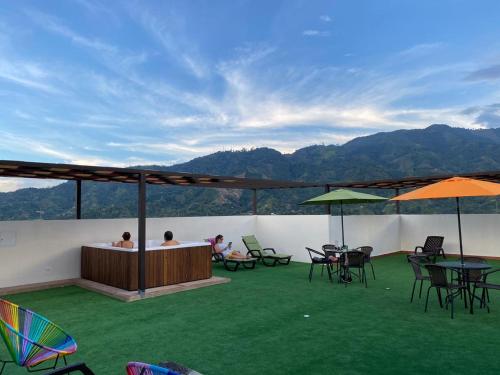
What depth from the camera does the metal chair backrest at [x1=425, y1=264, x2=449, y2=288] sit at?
5258mm

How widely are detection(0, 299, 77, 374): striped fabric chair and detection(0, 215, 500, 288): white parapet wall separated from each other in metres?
5.18

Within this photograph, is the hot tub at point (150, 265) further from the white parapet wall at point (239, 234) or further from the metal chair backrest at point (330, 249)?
the metal chair backrest at point (330, 249)

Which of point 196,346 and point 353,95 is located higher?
point 353,95

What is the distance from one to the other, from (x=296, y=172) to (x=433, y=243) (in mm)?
27581

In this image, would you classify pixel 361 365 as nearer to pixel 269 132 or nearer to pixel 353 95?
pixel 353 95

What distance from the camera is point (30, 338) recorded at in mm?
2910

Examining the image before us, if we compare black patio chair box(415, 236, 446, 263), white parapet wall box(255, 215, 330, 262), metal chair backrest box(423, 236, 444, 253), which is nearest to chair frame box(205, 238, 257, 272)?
white parapet wall box(255, 215, 330, 262)

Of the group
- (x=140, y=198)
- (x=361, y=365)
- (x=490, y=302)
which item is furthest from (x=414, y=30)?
(x=361, y=365)

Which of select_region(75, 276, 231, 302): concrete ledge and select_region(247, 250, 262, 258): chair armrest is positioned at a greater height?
select_region(247, 250, 262, 258): chair armrest

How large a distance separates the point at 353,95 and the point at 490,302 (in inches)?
494

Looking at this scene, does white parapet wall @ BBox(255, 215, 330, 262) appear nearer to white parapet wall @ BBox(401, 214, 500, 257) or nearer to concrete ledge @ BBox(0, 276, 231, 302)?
concrete ledge @ BBox(0, 276, 231, 302)

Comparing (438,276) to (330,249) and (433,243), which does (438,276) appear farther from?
(433,243)

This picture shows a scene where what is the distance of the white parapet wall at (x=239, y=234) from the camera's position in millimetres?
7555

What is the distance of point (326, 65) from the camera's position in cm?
1795
